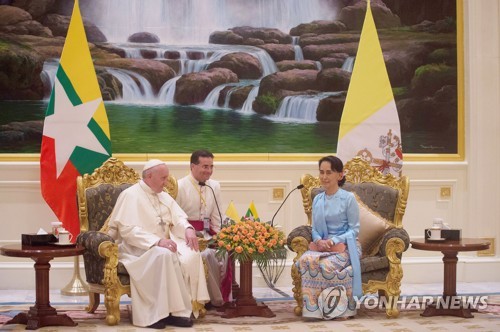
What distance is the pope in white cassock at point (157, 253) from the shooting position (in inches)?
276

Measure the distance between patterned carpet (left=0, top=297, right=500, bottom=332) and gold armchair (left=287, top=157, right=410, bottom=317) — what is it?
0.67ft

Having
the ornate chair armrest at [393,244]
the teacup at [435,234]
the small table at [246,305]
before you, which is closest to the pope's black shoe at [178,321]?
the small table at [246,305]

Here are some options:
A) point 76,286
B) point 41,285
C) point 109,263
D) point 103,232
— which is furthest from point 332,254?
point 76,286

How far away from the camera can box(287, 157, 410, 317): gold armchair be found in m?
7.41

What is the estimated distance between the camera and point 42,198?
8898mm

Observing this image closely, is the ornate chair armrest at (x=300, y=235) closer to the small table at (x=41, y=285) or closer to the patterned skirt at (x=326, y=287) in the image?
the patterned skirt at (x=326, y=287)

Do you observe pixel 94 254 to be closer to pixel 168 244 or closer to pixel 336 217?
pixel 168 244

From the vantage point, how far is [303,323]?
709 centimetres

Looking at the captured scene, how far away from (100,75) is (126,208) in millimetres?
2248

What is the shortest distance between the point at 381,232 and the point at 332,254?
0.72 metres

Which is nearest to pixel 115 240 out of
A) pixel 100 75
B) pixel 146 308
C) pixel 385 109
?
pixel 146 308

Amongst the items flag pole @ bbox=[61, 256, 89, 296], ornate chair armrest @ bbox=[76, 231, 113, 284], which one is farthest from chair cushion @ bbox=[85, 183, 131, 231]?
flag pole @ bbox=[61, 256, 89, 296]

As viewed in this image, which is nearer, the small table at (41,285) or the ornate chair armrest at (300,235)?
the small table at (41,285)

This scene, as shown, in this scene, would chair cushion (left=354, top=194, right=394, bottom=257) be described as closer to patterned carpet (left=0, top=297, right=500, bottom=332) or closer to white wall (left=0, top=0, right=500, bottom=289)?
patterned carpet (left=0, top=297, right=500, bottom=332)
